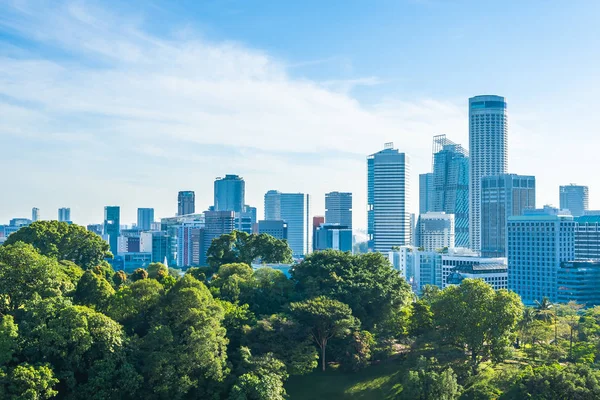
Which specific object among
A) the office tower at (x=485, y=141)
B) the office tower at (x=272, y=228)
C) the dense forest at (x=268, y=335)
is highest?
the office tower at (x=485, y=141)

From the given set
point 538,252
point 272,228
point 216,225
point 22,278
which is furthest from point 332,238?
point 22,278

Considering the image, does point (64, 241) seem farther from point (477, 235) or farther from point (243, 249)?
point (477, 235)

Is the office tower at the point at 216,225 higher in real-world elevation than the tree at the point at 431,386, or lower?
higher

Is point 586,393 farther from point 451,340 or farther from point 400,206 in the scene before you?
point 400,206

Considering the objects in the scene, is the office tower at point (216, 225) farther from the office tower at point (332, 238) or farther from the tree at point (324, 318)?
the tree at point (324, 318)

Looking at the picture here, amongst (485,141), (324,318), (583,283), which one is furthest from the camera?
(485,141)

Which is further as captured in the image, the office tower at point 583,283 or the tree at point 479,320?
the office tower at point 583,283

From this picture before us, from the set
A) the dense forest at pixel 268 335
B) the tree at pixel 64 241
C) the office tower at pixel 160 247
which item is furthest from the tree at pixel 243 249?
the office tower at pixel 160 247
